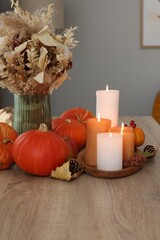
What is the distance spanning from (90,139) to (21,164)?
0.21 m

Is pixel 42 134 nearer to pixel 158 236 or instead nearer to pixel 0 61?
pixel 0 61

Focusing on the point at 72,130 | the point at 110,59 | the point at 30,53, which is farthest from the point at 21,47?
the point at 110,59

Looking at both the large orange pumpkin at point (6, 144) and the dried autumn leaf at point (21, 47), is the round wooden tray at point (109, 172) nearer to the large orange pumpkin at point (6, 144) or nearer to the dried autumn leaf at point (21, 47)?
the large orange pumpkin at point (6, 144)

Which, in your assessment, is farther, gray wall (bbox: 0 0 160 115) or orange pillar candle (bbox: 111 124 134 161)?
gray wall (bbox: 0 0 160 115)

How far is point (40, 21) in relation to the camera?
4.17 ft

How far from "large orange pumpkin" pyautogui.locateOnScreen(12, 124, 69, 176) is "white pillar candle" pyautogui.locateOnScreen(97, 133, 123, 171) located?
0.32ft

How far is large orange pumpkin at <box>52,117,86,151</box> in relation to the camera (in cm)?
138

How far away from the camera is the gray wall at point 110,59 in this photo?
361 cm

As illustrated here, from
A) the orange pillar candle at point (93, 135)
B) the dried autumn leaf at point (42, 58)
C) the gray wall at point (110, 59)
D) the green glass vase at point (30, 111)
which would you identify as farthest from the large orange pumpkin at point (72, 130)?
the gray wall at point (110, 59)

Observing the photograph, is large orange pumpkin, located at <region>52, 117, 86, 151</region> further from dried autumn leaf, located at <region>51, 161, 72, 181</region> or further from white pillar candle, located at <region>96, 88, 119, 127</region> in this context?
dried autumn leaf, located at <region>51, 161, 72, 181</region>

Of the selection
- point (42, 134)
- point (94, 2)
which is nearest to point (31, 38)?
point (42, 134)

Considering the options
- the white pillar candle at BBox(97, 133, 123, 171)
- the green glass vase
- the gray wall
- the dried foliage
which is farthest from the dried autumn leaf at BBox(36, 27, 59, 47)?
the gray wall

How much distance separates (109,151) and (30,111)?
317mm

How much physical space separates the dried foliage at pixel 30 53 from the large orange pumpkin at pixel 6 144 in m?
0.12
